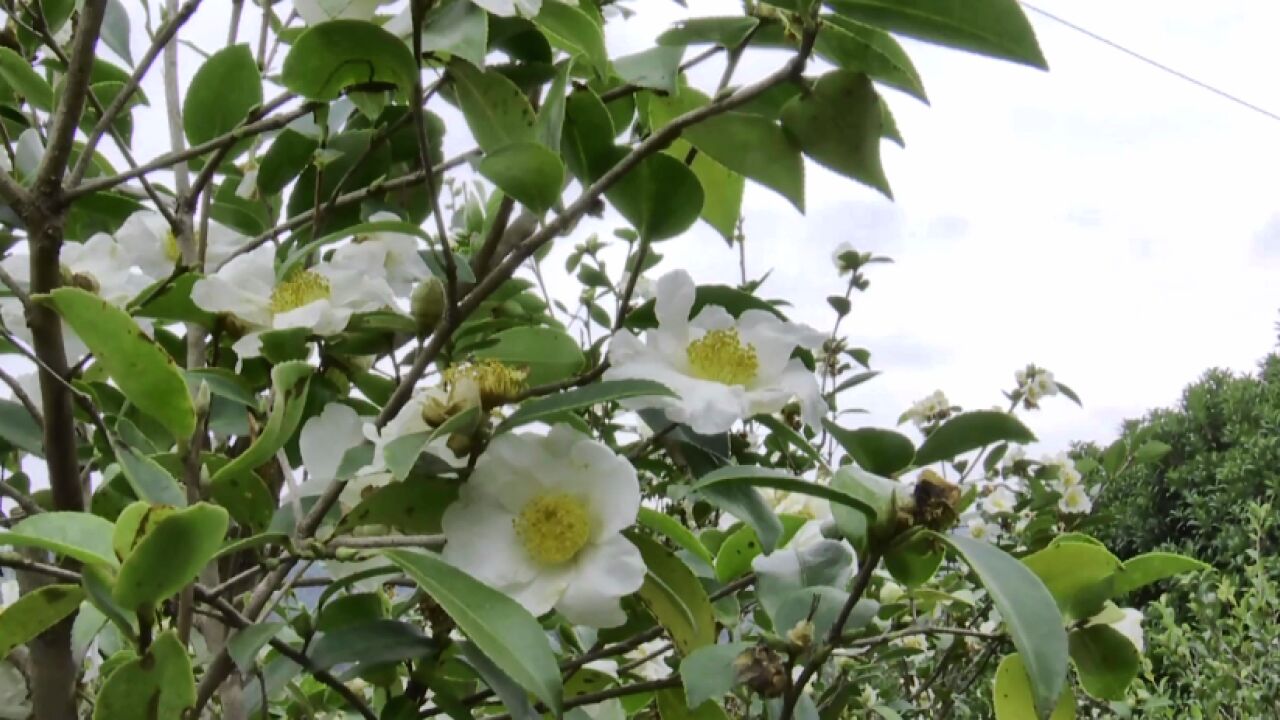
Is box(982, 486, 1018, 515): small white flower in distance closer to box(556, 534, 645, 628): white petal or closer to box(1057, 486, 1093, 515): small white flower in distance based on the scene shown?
box(1057, 486, 1093, 515): small white flower in distance

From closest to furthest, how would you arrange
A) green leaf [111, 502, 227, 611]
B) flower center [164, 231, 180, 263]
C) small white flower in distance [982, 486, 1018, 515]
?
green leaf [111, 502, 227, 611] < flower center [164, 231, 180, 263] < small white flower in distance [982, 486, 1018, 515]

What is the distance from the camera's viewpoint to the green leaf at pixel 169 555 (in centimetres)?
39

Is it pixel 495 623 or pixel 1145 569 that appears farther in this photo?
pixel 1145 569

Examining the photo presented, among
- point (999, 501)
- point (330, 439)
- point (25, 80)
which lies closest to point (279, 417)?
point (330, 439)

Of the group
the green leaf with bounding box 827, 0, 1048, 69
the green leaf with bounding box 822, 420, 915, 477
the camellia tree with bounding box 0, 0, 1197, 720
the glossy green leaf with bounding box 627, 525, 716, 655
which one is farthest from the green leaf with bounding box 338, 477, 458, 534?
the green leaf with bounding box 827, 0, 1048, 69

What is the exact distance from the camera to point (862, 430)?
54 centimetres

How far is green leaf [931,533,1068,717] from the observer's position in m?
0.40

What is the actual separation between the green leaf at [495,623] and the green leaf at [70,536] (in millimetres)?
117

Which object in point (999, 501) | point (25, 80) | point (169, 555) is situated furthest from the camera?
point (999, 501)

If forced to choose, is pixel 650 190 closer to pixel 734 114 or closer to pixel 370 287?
pixel 734 114

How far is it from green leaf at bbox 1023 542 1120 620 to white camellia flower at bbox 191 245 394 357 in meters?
0.40

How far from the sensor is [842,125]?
506mm

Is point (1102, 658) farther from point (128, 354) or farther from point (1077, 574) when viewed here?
point (128, 354)

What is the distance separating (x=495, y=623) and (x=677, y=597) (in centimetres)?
14
